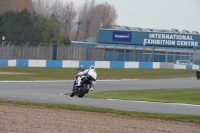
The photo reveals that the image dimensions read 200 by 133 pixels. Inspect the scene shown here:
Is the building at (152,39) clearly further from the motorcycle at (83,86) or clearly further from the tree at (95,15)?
the motorcycle at (83,86)

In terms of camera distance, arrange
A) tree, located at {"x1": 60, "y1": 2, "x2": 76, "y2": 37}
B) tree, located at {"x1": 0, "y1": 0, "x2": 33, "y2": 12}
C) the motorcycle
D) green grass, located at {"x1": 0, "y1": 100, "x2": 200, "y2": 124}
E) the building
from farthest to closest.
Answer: tree, located at {"x1": 60, "y1": 2, "x2": 76, "y2": 37} < tree, located at {"x1": 0, "y1": 0, "x2": 33, "y2": 12} < the building < the motorcycle < green grass, located at {"x1": 0, "y1": 100, "x2": 200, "y2": 124}

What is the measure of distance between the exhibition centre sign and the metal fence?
2.04 metres

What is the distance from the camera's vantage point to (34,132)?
12133mm

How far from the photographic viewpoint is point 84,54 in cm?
6338

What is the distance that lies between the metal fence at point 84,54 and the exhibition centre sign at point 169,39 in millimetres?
2036

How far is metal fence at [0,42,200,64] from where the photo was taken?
57.2 meters

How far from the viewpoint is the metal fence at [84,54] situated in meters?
57.2

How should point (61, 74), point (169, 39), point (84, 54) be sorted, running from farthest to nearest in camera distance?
point (169, 39) → point (84, 54) → point (61, 74)

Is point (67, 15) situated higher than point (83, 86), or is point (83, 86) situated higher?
point (67, 15)

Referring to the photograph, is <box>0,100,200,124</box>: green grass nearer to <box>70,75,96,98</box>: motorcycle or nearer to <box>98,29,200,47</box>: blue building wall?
<box>70,75,96,98</box>: motorcycle

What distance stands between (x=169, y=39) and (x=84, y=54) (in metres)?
20.6

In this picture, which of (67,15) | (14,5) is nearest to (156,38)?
(14,5)

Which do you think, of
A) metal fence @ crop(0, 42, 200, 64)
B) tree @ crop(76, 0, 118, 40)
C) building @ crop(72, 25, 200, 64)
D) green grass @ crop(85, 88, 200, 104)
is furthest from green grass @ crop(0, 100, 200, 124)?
tree @ crop(76, 0, 118, 40)

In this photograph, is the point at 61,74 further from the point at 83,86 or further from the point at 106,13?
the point at 106,13
